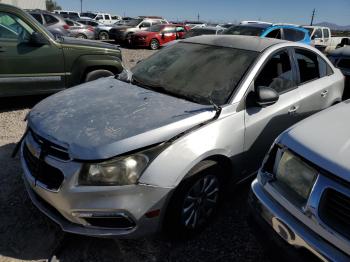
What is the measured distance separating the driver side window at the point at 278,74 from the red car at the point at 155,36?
14.9 m

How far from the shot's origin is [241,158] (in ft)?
10.4

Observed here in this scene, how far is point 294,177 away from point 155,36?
17.0 meters

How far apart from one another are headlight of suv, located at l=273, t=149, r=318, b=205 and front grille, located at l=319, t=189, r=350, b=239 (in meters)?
0.13

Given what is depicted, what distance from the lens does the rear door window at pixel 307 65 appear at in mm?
3977

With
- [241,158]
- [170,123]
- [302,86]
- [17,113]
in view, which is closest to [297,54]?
[302,86]

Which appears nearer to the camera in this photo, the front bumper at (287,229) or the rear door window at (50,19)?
the front bumper at (287,229)

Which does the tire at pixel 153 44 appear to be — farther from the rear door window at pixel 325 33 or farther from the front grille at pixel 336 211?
the front grille at pixel 336 211

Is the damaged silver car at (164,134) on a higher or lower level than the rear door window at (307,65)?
lower

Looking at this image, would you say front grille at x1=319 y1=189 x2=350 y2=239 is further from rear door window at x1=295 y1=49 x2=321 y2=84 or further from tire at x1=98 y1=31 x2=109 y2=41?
tire at x1=98 y1=31 x2=109 y2=41

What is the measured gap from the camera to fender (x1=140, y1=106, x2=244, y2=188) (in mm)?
2465

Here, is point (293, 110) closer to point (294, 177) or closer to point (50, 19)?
point (294, 177)

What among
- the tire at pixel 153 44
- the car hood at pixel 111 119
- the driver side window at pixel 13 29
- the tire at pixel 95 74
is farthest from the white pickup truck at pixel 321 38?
the car hood at pixel 111 119

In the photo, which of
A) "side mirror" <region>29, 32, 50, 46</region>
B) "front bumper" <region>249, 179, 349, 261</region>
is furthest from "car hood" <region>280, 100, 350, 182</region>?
"side mirror" <region>29, 32, 50, 46</region>

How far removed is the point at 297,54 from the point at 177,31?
53.5 ft
